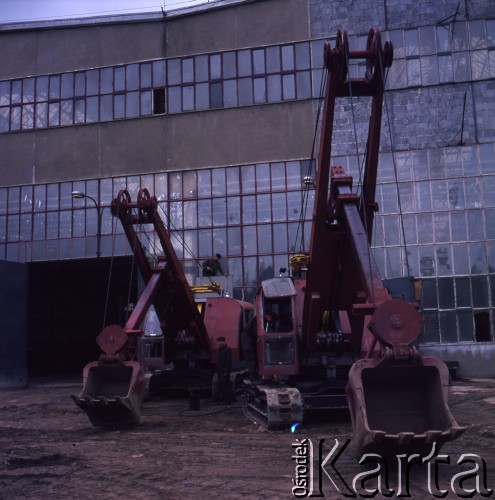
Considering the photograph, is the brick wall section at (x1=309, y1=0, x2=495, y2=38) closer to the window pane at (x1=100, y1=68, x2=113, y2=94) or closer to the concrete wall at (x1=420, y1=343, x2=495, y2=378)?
the window pane at (x1=100, y1=68, x2=113, y2=94)

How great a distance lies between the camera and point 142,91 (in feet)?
86.2

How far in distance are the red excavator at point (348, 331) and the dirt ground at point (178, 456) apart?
1.76 feet

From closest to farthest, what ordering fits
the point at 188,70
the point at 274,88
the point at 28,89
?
the point at 274,88
the point at 188,70
the point at 28,89

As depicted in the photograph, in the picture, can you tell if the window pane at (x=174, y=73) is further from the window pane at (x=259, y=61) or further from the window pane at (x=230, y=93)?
the window pane at (x=259, y=61)

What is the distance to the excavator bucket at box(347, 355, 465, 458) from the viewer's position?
7.36m

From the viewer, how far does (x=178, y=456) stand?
850cm

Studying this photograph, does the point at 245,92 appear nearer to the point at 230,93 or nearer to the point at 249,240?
the point at 230,93

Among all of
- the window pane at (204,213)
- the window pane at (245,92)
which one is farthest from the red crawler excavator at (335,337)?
the window pane at (245,92)

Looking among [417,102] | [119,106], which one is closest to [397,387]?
[417,102]

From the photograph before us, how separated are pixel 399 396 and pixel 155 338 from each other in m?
8.98

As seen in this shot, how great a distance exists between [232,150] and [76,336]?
49.2 feet

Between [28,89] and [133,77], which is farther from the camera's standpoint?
[28,89]

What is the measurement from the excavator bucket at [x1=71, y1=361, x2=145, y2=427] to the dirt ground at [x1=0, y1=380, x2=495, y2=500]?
261 mm

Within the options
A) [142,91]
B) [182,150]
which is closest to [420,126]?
[182,150]
